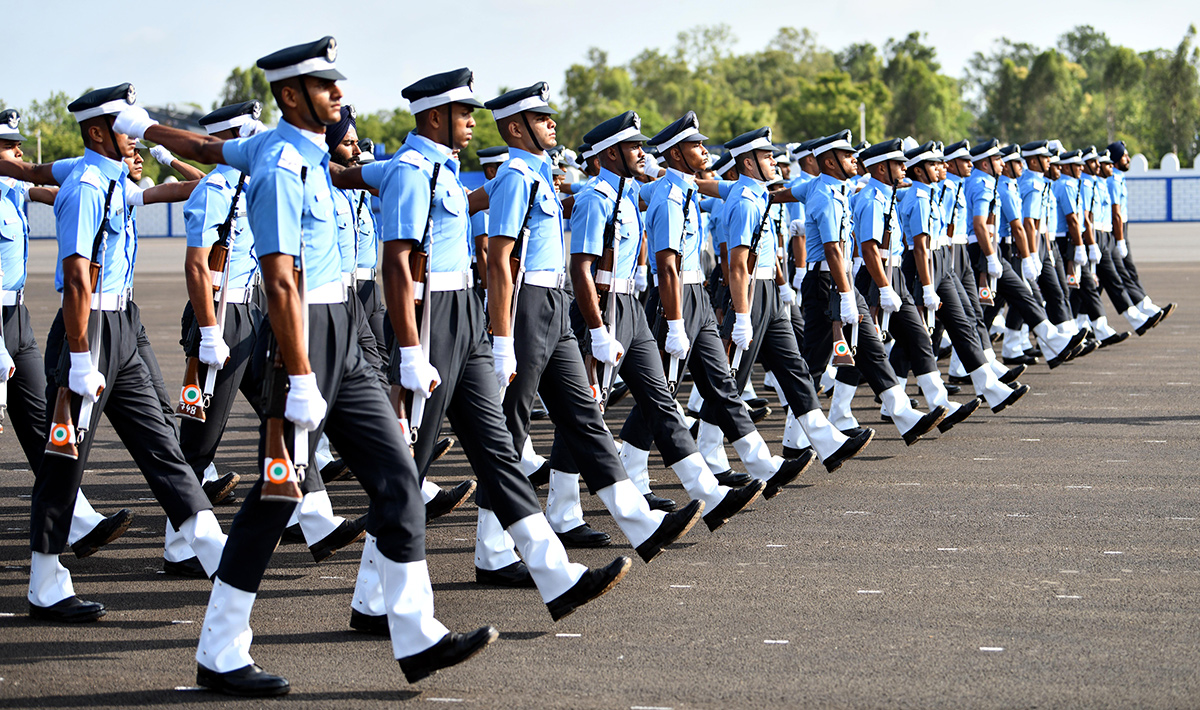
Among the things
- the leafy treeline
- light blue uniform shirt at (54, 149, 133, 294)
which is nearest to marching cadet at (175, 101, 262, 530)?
light blue uniform shirt at (54, 149, 133, 294)

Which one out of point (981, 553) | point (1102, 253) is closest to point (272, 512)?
point (981, 553)

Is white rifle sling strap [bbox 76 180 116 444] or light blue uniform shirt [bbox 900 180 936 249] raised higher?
white rifle sling strap [bbox 76 180 116 444]

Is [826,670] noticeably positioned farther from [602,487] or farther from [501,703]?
[602,487]

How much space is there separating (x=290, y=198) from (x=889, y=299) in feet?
19.4

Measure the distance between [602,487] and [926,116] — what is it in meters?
81.0

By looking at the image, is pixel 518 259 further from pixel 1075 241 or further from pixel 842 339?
pixel 1075 241

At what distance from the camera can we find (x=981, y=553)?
21.2 ft

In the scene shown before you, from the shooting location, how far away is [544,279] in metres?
6.07

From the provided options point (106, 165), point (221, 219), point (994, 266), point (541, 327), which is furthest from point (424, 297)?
point (994, 266)

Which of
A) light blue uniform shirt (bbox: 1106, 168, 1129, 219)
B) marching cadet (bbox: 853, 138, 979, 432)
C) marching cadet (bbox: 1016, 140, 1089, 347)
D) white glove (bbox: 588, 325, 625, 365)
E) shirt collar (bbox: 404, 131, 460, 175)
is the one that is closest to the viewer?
shirt collar (bbox: 404, 131, 460, 175)

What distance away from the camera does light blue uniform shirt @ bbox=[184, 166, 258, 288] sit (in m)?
6.81

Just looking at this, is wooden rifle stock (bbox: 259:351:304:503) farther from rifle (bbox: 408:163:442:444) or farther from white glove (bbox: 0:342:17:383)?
white glove (bbox: 0:342:17:383)

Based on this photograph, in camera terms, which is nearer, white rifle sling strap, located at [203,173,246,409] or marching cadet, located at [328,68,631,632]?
marching cadet, located at [328,68,631,632]

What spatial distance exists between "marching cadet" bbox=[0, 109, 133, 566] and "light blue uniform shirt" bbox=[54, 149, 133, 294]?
3.06ft
